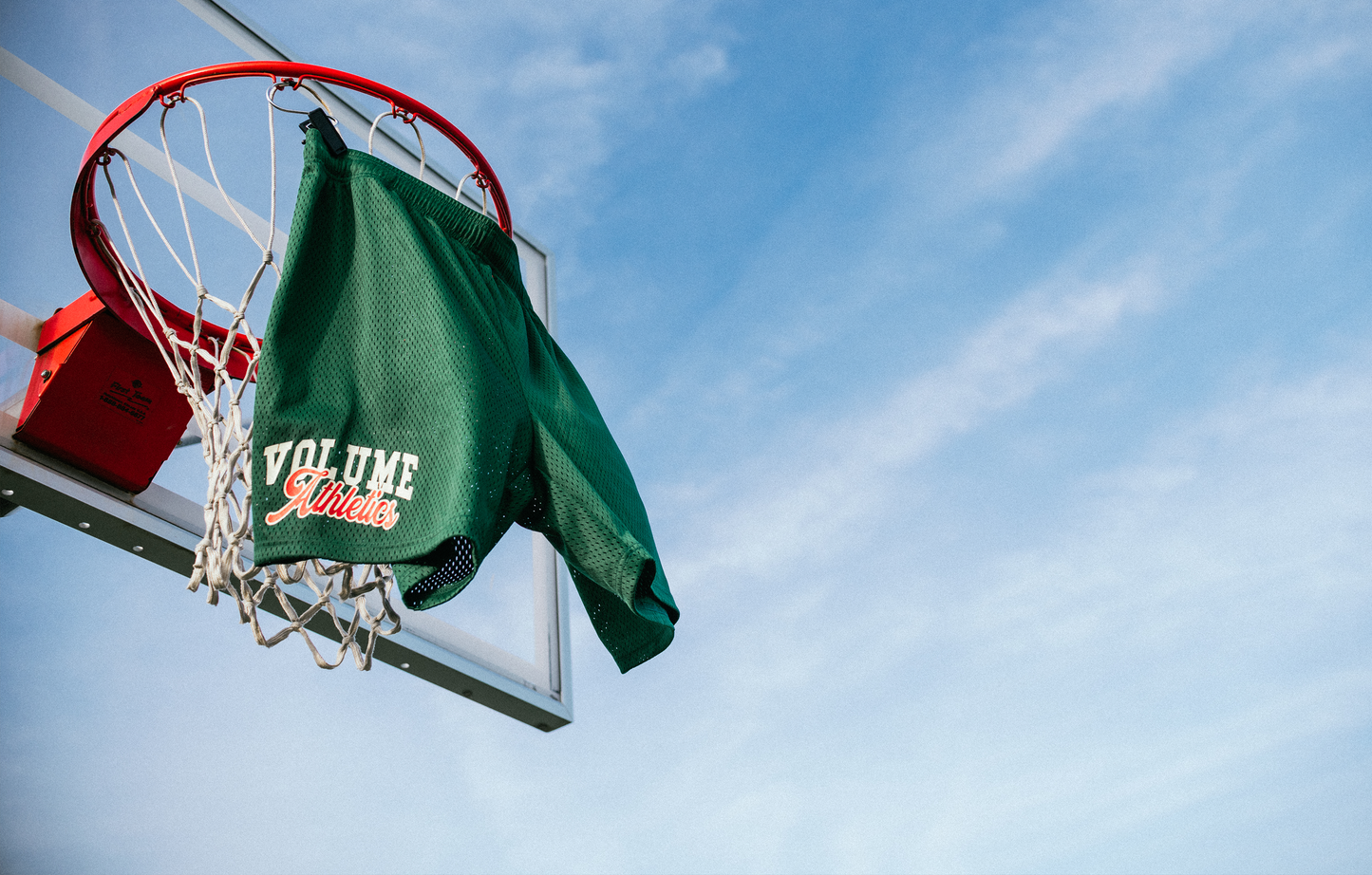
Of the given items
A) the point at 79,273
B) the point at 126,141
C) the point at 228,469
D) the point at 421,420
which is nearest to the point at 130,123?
the point at 126,141

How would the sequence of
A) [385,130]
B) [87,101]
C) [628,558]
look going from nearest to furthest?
1. [628,558]
2. [87,101]
3. [385,130]

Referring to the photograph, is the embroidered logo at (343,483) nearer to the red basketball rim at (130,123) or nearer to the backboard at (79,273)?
the red basketball rim at (130,123)

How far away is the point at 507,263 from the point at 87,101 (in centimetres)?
112

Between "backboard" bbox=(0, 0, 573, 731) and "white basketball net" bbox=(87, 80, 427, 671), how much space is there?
162 mm

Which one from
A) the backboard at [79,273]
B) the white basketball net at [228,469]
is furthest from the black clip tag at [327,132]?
the backboard at [79,273]

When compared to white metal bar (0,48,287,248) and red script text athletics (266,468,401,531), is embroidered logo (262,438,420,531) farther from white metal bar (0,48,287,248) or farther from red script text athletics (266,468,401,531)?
white metal bar (0,48,287,248)

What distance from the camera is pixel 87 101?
236cm

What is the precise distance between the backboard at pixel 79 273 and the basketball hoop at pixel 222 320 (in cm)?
11

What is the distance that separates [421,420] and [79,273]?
3.37ft

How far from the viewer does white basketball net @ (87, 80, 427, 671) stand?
5.64ft

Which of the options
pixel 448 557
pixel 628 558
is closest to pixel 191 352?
pixel 448 557

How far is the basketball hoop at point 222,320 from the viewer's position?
175 centimetres

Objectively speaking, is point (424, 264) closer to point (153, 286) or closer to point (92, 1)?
point (153, 286)

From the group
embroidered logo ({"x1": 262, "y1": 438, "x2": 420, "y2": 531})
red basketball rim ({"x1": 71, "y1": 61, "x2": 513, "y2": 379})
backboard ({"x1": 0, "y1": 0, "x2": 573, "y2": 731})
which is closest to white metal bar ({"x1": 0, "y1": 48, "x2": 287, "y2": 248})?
backboard ({"x1": 0, "y1": 0, "x2": 573, "y2": 731})
